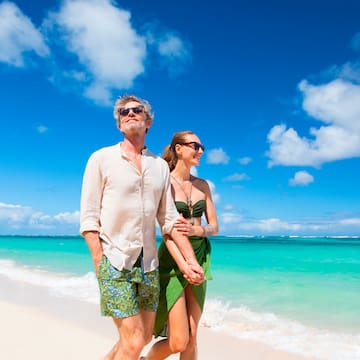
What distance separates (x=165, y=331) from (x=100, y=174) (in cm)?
133

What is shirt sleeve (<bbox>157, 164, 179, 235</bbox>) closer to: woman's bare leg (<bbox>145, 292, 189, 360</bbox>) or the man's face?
the man's face

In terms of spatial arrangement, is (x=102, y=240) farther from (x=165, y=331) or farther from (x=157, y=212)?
(x=165, y=331)

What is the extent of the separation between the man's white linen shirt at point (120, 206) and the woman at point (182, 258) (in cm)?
33

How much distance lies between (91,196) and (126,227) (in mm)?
288

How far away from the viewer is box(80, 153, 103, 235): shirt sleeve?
2.59 meters

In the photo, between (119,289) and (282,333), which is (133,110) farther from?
(282,333)

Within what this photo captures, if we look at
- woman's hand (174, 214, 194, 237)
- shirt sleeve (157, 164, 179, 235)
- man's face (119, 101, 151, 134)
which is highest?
man's face (119, 101, 151, 134)

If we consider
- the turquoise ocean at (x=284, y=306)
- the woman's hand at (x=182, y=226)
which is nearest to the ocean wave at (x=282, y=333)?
the turquoise ocean at (x=284, y=306)

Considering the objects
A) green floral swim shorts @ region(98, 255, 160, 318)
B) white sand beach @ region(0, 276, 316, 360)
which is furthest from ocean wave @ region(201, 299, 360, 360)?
green floral swim shorts @ region(98, 255, 160, 318)

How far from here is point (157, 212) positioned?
9.48 ft

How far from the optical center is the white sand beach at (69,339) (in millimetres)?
4887

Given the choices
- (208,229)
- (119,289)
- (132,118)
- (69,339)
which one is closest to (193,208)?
(208,229)

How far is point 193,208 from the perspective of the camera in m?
3.32

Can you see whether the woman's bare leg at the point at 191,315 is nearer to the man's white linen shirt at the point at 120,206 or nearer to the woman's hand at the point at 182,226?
the woman's hand at the point at 182,226
